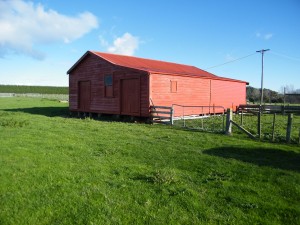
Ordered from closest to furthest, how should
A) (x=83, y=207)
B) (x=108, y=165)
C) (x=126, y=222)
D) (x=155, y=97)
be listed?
(x=126, y=222) < (x=83, y=207) < (x=108, y=165) < (x=155, y=97)

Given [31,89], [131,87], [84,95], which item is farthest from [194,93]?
[31,89]

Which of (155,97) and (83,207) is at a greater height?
(155,97)

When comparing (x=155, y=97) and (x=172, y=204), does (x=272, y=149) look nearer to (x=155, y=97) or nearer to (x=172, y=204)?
(x=172, y=204)

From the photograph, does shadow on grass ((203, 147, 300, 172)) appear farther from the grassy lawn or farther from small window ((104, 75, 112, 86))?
small window ((104, 75, 112, 86))

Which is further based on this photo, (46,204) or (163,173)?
(163,173)

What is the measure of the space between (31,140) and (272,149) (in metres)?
7.82

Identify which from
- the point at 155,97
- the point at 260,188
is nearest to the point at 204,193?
the point at 260,188

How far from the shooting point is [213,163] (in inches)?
300

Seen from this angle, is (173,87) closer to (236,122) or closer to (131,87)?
(131,87)

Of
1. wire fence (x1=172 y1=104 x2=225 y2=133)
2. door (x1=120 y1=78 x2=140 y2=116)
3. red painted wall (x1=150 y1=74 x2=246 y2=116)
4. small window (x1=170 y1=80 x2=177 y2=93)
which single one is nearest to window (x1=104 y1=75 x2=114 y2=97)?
door (x1=120 y1=78 x2=140 y2=116)

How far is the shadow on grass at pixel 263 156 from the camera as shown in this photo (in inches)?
302

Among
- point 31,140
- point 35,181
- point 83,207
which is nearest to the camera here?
point 83,207

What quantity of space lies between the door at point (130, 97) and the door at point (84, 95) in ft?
13.7

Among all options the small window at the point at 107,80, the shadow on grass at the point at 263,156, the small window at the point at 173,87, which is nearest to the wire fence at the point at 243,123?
the small window at the point at 173,87
